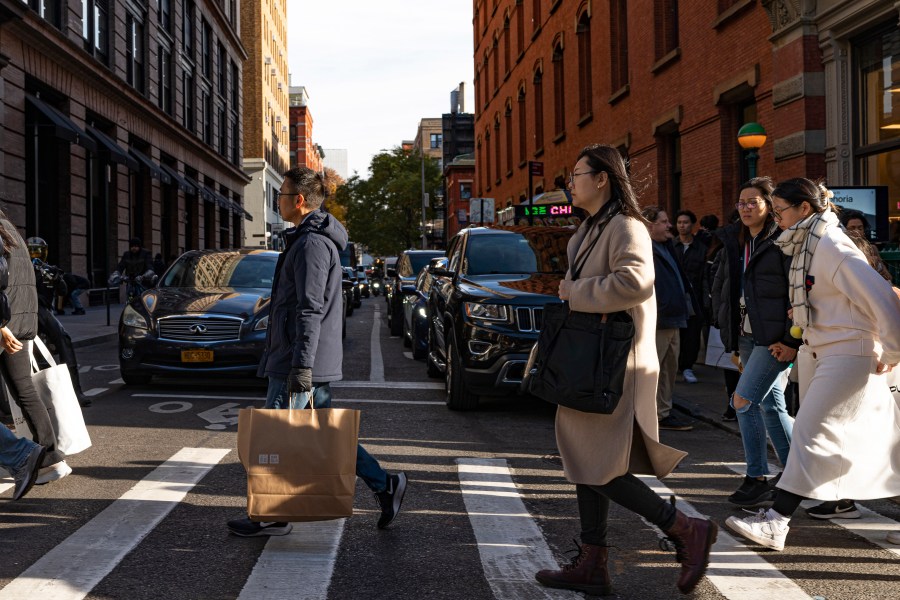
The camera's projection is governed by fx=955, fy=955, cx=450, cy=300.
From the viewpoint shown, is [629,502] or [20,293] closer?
[629,502]

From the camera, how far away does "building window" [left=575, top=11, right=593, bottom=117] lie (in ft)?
85.8

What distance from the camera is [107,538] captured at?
485 cm

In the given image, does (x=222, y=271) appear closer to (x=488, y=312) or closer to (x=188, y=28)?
(x=488, y=312)

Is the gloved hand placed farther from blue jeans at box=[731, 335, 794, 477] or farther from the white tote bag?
blue jeans at box=[731, 335, 794, 477]

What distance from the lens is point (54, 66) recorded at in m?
23.2

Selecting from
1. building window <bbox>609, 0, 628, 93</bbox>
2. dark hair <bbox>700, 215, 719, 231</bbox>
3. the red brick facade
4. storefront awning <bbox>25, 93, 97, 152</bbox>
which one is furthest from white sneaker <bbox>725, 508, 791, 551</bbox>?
storefront awning <bbox>25, 93, 97, 152</bbox>

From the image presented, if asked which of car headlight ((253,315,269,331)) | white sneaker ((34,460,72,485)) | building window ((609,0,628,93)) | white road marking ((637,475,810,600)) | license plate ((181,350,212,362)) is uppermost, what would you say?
building window ((609,0,628,93))

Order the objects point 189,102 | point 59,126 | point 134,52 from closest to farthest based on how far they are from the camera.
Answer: point 59,126, point 134,52, point 189,102

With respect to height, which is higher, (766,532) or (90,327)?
(90,327)

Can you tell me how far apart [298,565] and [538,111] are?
1184 inches

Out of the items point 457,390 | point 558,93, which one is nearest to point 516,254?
point 457,390

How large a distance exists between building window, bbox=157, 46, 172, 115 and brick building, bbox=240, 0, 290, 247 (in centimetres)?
2486

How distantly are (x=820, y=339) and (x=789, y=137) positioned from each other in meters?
9.66

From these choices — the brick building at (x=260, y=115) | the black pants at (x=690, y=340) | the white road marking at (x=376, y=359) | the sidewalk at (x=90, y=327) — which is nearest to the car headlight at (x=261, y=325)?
the white road marking at (x=376, y=359)
